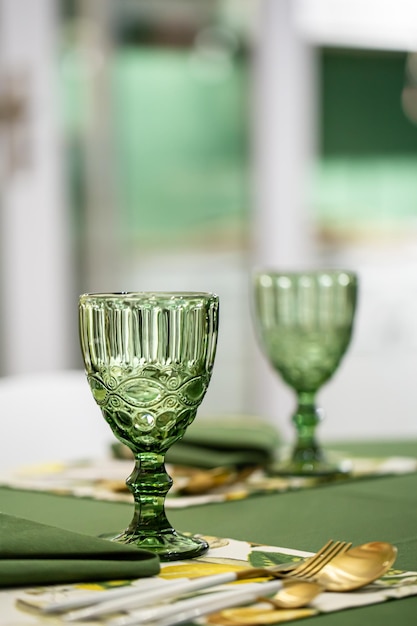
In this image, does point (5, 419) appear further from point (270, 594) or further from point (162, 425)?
point (270, 594)

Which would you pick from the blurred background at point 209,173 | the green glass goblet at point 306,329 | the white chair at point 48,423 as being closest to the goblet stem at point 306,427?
the green glass goblet at point 306,329

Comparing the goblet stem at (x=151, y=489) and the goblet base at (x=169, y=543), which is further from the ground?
the goblet stem at (x=151, y=489)

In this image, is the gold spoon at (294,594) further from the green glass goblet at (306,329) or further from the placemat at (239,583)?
the green glass goblet at (306,329)

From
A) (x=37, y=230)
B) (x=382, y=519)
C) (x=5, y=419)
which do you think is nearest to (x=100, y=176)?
(x=37, y=230)

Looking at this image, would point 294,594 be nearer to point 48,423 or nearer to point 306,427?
point 306,427

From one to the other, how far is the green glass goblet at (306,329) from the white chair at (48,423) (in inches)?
16.6

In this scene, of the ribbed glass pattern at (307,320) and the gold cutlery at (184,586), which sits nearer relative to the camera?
the gold cutlery at (184,586)

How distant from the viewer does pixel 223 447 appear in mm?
1343

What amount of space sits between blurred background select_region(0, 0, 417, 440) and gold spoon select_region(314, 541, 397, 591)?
2489 mm

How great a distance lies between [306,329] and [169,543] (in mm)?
477

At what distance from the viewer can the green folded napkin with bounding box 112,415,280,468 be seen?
1293mm

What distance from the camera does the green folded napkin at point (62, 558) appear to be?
74 cm

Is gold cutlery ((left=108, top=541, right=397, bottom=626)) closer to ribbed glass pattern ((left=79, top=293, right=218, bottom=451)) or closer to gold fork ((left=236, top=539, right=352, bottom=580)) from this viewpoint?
gold fork ((left=236, top=539, right=352, bottom=580))

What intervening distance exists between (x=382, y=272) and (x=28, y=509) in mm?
3740
